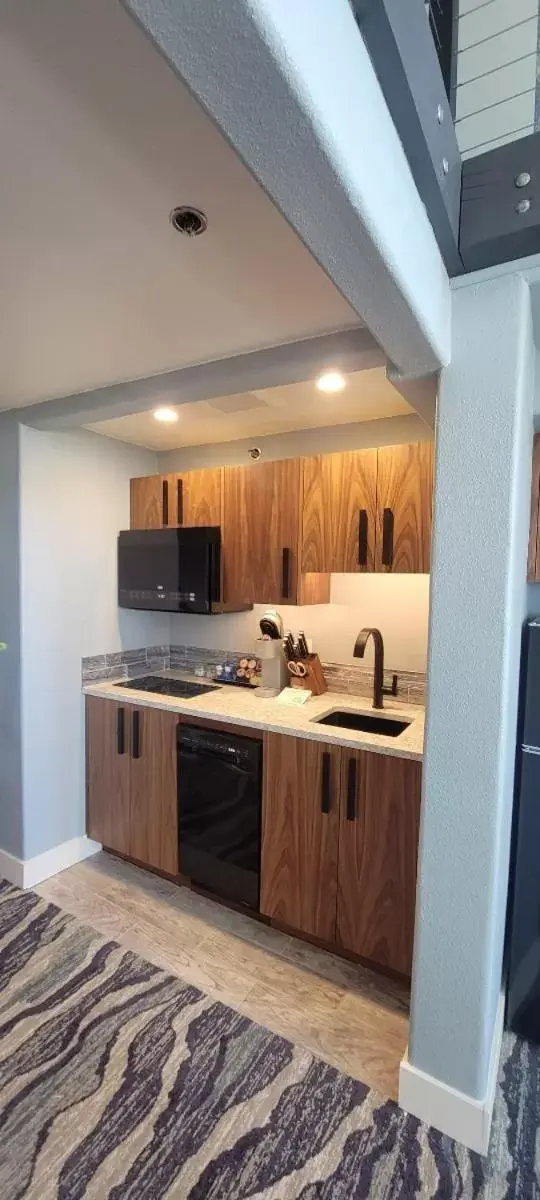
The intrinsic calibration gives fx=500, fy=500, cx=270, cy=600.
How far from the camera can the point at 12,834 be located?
2439mm

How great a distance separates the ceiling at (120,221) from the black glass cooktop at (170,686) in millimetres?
1494

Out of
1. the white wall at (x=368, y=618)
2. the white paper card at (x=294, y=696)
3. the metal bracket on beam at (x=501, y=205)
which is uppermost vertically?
the metal bracket on beam at (x=501, y=205)

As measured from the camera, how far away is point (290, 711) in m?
2.19

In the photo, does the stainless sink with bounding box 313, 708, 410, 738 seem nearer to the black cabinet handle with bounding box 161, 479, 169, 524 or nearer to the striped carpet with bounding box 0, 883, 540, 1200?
the striped carpet with bounding box 0, 883, 540, 1200

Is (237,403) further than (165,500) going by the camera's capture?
No

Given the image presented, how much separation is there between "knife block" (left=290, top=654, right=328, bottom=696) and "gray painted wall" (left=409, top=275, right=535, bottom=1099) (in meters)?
1.15

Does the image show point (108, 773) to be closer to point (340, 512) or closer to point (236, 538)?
point (236, 538)

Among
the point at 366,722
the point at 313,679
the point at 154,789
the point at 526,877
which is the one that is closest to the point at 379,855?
the point at 526,877

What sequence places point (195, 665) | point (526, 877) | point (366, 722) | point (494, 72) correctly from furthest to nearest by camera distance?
point (195, 665) → point (366, 722) → point (526, 877) → point (494, 72)

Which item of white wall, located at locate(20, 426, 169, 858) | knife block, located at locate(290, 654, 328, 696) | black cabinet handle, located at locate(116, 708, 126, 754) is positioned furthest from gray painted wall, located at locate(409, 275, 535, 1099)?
white wall, located at locate(20, 426, 169, 858)

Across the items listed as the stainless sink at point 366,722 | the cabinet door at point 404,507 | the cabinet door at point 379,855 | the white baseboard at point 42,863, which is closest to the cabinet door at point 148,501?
the cabinet door at point 404,507

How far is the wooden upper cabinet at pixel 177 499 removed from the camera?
2520 mm

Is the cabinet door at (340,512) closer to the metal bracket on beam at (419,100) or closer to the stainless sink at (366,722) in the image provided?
the stainless sink at (366,722)

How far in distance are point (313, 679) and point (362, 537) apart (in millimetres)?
756
